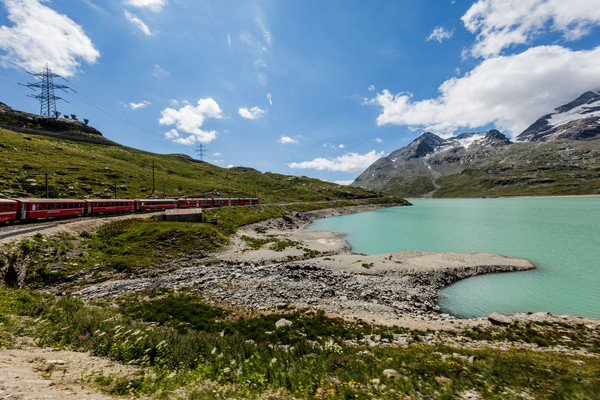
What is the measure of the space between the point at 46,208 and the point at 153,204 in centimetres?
2538

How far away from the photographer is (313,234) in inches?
2453

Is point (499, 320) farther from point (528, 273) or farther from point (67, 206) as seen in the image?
point (67, 206)

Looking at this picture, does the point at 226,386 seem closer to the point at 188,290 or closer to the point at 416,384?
the point at 416,384

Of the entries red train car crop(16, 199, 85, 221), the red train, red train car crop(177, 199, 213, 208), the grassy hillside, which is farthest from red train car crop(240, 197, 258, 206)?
red train car crop(16, 199, 85, 221)

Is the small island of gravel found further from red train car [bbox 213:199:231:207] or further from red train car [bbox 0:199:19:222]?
red train car [bbox 213:199:231:207]

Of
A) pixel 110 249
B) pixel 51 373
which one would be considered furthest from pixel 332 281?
pixel 110 249

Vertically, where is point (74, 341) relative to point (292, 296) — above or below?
above

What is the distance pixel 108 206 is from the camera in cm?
4772

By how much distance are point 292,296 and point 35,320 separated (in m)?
18.5

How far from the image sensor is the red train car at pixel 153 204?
186ft

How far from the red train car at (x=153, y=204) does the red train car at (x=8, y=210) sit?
1013 inches

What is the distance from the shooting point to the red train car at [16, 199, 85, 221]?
A: 3147cm

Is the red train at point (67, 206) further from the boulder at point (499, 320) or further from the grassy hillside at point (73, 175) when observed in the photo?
the boulder at point (499, 320)

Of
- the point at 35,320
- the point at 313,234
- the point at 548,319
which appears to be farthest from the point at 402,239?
the point at 35,320
